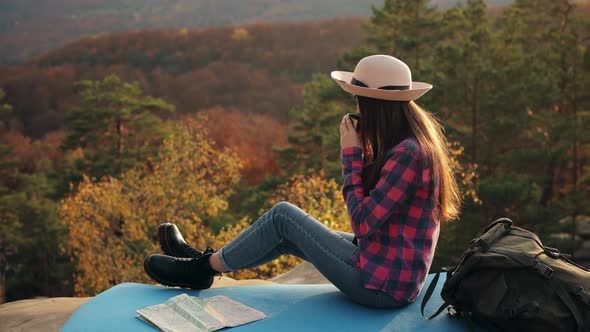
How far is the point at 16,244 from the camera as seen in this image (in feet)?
55.7

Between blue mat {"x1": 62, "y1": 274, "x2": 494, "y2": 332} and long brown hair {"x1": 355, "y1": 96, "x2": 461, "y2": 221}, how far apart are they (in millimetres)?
507

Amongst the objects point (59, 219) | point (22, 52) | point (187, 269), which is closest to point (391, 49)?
point (59, 219)

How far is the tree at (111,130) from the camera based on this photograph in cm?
1878

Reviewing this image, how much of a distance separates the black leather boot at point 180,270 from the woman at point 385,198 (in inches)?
19.3

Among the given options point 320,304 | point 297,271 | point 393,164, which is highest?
point 393,164

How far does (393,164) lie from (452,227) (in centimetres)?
957

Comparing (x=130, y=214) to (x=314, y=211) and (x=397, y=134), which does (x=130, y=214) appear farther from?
(x=397, y=134)

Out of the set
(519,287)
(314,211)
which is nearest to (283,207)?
(519,287)

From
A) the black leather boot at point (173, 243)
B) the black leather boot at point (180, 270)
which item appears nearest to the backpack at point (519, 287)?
the black leather boot at point (180, 270)

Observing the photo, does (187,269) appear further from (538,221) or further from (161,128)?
(161,128)

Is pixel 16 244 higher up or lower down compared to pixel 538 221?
lower down

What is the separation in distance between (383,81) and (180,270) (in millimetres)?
1396

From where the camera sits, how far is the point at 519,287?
2359mm

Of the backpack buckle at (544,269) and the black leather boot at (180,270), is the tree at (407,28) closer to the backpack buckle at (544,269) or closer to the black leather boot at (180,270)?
the black leather boot at (180,270)
